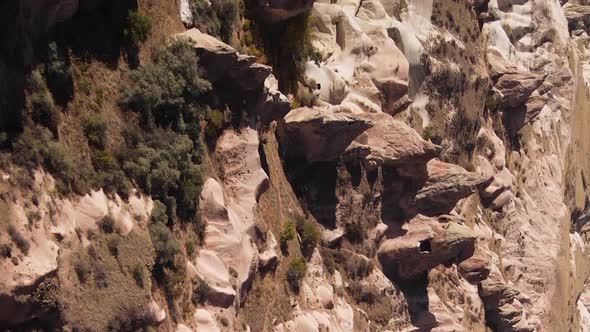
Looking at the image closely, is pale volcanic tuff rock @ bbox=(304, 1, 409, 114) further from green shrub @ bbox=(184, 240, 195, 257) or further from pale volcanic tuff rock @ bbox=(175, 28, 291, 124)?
green shrub @ bbox=(184, 240, 195, 257)

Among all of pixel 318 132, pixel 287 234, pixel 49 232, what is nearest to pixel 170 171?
pixel 49 232

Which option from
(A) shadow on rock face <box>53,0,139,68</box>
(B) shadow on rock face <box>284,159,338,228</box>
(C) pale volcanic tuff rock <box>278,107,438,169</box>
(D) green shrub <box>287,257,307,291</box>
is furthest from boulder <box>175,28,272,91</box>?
(D) green shrub <box>287,257,307,291</box>

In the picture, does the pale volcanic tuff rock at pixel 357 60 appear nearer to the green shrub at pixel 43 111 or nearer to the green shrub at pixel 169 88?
the green shrub at pixel 169 88

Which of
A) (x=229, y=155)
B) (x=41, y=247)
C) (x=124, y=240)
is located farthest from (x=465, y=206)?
(x=41, y=247)

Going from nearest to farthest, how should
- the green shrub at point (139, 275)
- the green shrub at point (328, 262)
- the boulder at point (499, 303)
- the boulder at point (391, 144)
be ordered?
1. the green shrub at point (139, 275)
2. the green shrub at point (328, 262)
3. the boulder at point (391, 144)
4. the boulder at point (499, 303)

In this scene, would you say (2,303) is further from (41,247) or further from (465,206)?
(465,206)

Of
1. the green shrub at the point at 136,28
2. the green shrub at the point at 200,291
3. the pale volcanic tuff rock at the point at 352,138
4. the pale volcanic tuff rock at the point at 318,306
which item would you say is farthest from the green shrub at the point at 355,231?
the green shrub at the point at 136,28

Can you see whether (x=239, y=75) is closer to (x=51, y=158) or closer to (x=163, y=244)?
(x=163, y=244)
